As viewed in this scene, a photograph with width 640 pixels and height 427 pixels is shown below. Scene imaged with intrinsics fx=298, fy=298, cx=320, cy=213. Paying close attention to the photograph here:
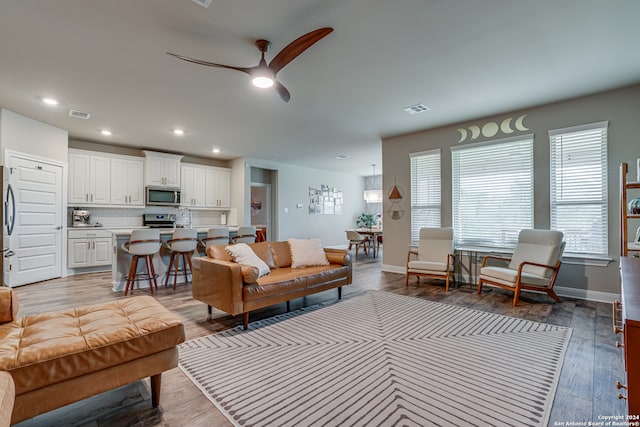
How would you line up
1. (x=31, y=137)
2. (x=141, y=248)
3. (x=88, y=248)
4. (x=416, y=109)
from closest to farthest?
(x=141, y=248), (x=416, y=109), (x=31, y=137), (x=88, y=248)

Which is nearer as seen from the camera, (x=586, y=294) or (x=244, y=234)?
(x=586, y=294)

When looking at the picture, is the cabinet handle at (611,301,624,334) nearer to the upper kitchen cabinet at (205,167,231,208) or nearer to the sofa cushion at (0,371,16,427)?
the sofa cushion at (0,371,16,427)

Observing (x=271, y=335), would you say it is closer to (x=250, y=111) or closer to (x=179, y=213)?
(x=250, y=111)

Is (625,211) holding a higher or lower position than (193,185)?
lower

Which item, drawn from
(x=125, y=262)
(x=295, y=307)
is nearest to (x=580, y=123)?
(x=295, y=307)

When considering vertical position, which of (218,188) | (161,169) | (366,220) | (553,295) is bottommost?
(553,295)

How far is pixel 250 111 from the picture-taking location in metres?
4.52

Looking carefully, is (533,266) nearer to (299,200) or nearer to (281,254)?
(281,254)

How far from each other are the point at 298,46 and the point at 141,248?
3.60m

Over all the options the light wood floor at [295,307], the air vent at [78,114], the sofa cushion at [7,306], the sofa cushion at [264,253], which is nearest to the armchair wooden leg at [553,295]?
the light wood floor at [295,307]

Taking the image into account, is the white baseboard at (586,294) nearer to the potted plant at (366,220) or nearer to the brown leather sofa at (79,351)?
the brown leather sofa at (79,351)

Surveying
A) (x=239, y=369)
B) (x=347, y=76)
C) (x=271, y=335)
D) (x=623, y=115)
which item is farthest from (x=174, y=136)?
(x=623, y=115)

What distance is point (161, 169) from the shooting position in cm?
685

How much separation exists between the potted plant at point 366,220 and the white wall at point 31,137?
8185 mm
